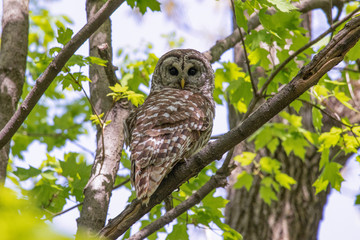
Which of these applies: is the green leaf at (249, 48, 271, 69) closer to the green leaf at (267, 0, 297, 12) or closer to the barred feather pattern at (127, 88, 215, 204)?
the barred feather pattern at (127, 88, 215, 204)

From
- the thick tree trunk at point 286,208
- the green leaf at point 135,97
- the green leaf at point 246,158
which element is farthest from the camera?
the thick tree trunk at point 286,208

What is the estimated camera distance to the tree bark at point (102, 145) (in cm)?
318

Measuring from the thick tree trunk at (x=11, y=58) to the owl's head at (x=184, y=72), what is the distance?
4.48ft

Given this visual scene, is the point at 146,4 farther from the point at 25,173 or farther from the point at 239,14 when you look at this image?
the point at 25,173

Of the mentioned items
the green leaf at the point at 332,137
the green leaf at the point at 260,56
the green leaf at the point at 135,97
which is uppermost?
the green leaf at the point at 260,56

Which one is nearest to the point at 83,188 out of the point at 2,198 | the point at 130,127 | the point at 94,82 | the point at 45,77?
the point at 130,127

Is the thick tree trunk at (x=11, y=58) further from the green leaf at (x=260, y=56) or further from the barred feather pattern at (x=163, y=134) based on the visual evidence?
the green leaf at (x=260, y=56)

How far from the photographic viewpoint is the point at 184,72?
438 centimetres

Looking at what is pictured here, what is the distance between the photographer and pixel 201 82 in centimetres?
435

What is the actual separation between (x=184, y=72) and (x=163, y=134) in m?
1.45

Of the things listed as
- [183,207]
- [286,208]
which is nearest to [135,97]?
[183,207]

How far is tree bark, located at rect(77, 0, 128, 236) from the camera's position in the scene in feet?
10.4

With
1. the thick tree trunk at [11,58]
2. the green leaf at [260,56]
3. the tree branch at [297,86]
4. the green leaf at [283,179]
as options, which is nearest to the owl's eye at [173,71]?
the green leaf at [260,56]

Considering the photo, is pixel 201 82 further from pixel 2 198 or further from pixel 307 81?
pixel 2 198
